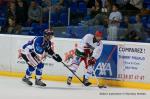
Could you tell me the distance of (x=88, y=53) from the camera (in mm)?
13320

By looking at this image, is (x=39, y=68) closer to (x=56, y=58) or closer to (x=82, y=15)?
(x=56, y=58)

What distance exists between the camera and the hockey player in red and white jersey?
13203mm

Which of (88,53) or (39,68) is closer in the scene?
(39,68)

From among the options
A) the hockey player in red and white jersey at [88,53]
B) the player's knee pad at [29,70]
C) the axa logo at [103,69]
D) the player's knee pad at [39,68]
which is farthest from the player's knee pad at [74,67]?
the player's knee pad at [29,70]

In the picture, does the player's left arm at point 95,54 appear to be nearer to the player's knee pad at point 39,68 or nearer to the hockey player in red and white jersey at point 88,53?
the hockey player in red and white jersey at point 88,53

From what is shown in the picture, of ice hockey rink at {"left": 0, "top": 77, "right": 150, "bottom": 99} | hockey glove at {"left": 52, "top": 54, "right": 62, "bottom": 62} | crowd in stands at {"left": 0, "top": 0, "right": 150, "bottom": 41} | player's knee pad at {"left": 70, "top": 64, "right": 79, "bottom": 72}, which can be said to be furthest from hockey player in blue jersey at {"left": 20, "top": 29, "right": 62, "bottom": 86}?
crowd in stands at {"left": 0, "top": 0, "right": 150, "bottom": 41}

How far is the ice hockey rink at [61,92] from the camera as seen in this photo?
39.7 feet

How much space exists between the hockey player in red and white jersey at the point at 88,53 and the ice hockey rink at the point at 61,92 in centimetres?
33

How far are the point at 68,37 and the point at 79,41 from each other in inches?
15.2

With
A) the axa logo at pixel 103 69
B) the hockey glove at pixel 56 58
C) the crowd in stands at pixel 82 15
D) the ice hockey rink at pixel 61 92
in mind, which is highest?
the crowd in stands at pixel 82 15

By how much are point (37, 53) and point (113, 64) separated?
167 centimetres

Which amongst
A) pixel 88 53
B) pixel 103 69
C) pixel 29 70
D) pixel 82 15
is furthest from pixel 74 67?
pixel 82 15

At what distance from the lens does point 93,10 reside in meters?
14.9

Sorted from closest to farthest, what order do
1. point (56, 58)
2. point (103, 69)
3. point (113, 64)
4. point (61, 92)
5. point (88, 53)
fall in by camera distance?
point (61, 92) → point (56, 58) → point (88, 53) → point (113, 64) → point (103, 69)
